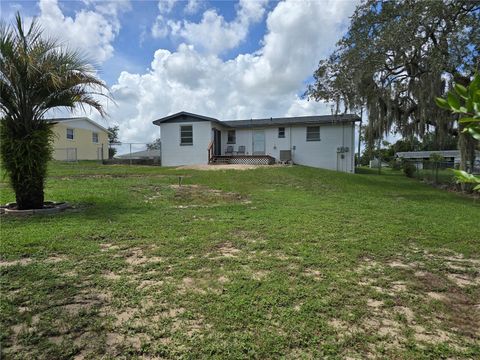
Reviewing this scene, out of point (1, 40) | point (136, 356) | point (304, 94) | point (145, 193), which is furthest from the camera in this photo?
point (304, 94)

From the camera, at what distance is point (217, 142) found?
20.3 metres

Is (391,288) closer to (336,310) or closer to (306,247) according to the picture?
(336,310)

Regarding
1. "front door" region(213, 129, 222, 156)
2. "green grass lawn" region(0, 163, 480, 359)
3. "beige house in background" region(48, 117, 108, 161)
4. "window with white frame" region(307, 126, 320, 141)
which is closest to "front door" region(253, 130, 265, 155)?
"front door" region(213, 129, 222, 156)

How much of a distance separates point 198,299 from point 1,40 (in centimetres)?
567

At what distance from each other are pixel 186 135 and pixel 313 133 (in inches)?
326

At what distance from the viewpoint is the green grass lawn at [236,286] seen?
81.7 inches

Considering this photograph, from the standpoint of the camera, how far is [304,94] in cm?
1638

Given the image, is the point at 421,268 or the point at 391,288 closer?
the point at 391,288

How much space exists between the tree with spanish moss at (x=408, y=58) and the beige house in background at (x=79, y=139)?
1882 centimetres

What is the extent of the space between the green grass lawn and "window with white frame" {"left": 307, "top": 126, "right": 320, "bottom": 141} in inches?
550

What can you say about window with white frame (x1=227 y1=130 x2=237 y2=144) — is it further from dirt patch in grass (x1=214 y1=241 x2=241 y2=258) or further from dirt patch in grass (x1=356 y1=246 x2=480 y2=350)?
dirt patch in grass (x1=356 y1=246 x2=480 y2=350)

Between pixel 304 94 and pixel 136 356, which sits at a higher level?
pixel 304 94

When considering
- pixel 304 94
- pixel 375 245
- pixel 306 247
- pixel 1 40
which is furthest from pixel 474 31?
pixel 1 40

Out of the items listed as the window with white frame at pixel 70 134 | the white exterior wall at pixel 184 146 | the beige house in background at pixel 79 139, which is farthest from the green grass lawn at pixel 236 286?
the window with white frame at pixel 70 134
